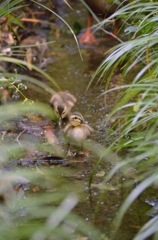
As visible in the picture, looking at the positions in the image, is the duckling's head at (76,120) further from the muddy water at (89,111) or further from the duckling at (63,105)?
the duckling at (63,105)

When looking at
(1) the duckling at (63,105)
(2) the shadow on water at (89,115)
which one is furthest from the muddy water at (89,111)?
(1) the duckling at (63,105)

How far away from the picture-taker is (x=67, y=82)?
15.9 feet

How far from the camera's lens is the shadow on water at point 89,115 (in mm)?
2436

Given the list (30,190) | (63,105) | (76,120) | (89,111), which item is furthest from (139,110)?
(89,111)

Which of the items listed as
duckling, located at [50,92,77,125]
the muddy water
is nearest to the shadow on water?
the muddy water

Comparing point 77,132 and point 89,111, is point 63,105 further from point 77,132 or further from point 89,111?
point 77,132

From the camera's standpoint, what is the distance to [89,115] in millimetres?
4039

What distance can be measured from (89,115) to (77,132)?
63 centimetres

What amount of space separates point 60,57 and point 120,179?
292cm

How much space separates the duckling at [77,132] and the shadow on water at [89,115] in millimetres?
70

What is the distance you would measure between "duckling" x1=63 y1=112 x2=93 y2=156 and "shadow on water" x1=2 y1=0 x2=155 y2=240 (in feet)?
0.23

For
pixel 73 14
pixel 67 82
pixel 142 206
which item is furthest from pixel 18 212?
pixel 73 14

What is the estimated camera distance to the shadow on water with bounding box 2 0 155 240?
2.44 metres

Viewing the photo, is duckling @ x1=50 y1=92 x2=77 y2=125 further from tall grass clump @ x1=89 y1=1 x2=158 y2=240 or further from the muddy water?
tall grass clump @ x1=89 y1=1 x2=158 y2=240
